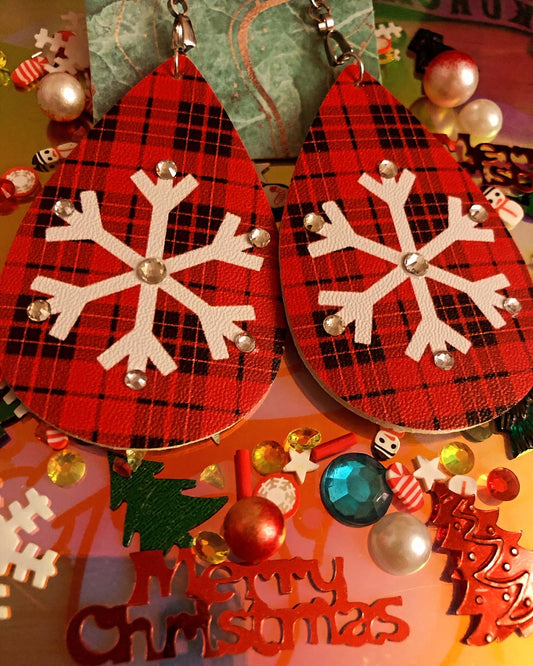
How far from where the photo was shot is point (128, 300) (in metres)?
0.80

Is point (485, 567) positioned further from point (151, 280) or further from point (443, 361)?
point (151, 280)

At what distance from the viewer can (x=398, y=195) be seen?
36.1 inches

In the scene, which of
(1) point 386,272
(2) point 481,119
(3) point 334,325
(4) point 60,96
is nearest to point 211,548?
(3) point 334,325

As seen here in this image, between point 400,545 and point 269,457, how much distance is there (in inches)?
8.1

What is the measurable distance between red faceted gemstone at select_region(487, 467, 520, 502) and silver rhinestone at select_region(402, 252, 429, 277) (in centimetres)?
31

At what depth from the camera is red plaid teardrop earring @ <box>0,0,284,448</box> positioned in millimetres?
754

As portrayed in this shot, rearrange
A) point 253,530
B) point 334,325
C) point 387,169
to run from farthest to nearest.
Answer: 1. point 387,169
2. point 334,325
3. point 253,530

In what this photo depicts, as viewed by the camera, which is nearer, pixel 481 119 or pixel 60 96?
pixel 60 96

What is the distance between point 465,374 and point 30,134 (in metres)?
0.81

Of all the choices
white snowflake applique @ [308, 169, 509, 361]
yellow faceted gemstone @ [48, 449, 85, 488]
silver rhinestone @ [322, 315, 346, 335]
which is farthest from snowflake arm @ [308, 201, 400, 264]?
yellow faceted gemstone @ [48, 449, 85, 488]

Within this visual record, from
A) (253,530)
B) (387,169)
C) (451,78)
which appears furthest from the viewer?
(451,78)

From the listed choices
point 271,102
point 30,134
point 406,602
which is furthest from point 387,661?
point 30,134

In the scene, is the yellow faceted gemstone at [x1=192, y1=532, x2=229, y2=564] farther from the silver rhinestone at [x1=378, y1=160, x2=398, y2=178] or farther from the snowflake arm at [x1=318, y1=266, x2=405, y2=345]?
the silver rhinestone at [x1=378, y1=160, x2=398, y2=178]

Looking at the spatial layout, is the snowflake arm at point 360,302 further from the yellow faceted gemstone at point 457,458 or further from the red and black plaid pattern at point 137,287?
the yellow faceted gemstone at point 457,458
